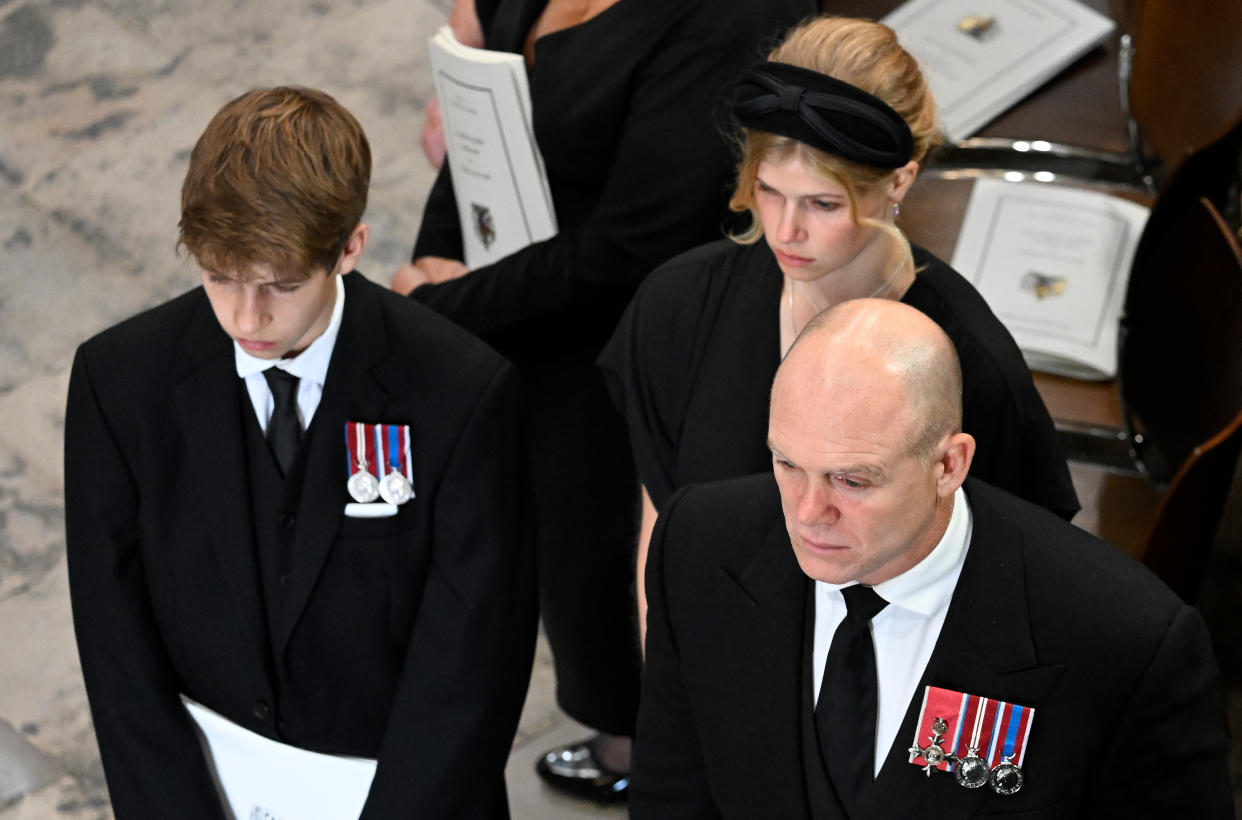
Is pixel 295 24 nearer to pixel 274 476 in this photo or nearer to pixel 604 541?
pixel 604 541

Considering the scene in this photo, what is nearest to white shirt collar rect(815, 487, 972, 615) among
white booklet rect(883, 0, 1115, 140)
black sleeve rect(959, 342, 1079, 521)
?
black sleeve rect(959, 342, 1079, 521)

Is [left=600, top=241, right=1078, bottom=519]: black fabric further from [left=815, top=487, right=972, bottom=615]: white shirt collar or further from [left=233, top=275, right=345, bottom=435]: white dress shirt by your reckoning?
[left=233, top=275, right=345, bottom=435]: white dress shirt

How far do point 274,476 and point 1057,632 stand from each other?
1.14 m

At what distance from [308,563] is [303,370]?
0.94ft

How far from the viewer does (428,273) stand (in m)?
3.33

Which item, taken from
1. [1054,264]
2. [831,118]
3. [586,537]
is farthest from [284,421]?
[1054,264]

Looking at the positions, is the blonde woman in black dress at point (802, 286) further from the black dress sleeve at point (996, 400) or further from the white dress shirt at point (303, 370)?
the white dress shirt at point (303, 370)

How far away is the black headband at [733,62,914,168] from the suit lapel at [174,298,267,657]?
86 cm

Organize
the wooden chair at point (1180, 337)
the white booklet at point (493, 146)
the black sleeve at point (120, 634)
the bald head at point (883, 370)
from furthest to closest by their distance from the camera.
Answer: the wooden chair at point (1180, 337), the white booklet at point (493, 146), the black sleeve at point (120, 634), the bald head at point (883, 370)

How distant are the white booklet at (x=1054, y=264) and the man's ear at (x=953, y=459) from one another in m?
1.65

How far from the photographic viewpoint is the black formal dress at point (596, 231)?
282cm

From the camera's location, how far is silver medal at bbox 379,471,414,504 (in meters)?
2.40

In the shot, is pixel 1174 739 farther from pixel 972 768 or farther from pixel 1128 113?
pixel 1128 113

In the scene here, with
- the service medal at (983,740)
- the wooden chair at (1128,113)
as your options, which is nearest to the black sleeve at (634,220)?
the service medal at (983,740)
